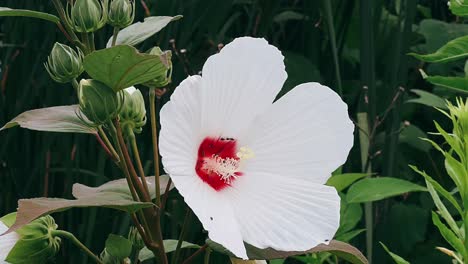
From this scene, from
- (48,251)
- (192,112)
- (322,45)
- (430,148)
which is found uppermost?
(192,112)

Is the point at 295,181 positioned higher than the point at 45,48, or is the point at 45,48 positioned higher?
the point at 295,181

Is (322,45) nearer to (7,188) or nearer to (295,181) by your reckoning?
(7,188)

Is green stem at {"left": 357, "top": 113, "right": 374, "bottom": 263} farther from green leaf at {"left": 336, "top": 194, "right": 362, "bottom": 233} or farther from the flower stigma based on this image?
the flower stigma

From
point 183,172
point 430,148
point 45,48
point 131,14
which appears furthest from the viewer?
point 430,148

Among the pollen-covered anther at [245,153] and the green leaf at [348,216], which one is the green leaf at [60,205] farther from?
the green leaf at [348,216]

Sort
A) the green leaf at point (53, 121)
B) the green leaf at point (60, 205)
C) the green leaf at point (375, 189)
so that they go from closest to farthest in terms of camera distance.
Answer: the green leaf at point (60, 205) < the green leaf at point (53, 121) < the green leaf at point (375, 189)

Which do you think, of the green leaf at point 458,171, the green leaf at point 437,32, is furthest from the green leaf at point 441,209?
the green leaf at point 437,32

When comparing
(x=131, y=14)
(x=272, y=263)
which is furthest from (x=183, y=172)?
(x=272, y=263)
